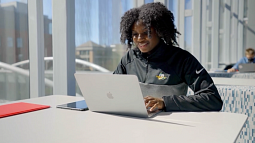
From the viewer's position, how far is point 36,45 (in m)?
2.07

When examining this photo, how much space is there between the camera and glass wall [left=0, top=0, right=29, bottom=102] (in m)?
1.86

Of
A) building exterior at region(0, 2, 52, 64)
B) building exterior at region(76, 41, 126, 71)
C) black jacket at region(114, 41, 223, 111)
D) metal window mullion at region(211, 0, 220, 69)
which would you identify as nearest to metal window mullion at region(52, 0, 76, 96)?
building exterior at region(0, 2, 52, 64)

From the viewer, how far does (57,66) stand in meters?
2.05

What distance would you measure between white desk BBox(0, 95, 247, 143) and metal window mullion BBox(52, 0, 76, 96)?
3.15 feet

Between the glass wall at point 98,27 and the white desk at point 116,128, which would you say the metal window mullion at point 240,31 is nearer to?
the glass wall at point 98,27

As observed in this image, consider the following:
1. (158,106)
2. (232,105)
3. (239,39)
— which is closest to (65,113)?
(158,106)

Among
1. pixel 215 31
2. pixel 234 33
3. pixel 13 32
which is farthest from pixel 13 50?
pixel 234 33

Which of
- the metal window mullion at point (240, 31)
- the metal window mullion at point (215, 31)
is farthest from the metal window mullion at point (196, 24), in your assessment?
the metal window mullion at point (240, 31)

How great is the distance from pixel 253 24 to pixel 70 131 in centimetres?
807

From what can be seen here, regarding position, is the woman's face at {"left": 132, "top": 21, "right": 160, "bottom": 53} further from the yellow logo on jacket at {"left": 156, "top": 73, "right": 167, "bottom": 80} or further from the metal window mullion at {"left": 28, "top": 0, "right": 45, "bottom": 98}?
the metal window mullion at {"left": 28, "top": 0, "right": 45, "bottom": 98}

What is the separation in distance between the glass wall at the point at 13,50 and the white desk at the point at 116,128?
3.21 ft

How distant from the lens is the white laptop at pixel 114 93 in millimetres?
910

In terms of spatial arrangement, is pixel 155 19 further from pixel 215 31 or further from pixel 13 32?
pixel 215 31

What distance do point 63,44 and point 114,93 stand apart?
117 centimetres
